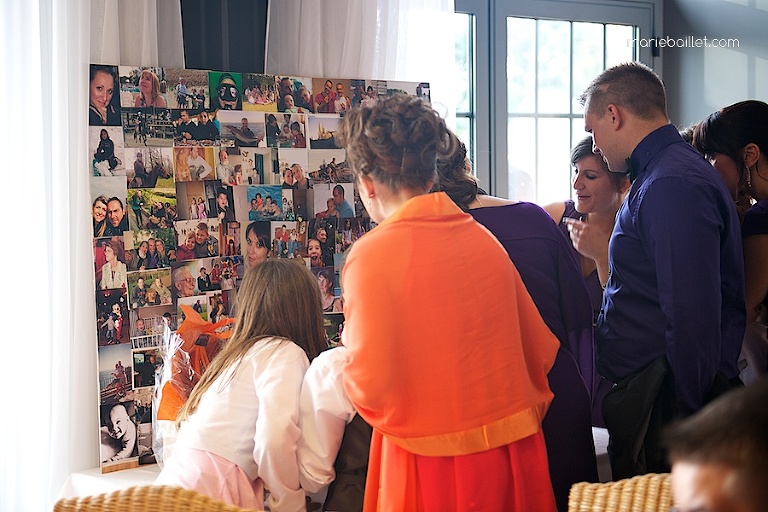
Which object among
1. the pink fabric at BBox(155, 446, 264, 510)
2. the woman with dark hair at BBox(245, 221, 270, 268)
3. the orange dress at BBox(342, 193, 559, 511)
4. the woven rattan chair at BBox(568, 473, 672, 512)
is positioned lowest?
the pink fabric at BBox(155, 446, 264, 510)

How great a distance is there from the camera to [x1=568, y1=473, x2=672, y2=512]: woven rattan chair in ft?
4.99

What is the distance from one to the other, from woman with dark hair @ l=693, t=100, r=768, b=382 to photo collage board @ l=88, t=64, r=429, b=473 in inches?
49.4

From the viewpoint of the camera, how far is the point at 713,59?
13.7 ft

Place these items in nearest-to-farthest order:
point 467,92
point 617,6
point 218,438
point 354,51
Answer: point 218,438
point 354,51
point 467,92
point 617,6

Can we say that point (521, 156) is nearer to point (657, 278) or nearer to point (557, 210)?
point (557, 210)

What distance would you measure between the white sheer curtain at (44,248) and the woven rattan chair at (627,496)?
175 cm

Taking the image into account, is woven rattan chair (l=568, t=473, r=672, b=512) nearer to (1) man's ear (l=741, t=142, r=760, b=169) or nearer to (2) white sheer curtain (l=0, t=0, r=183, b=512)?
(1) man's ear (l=741, t=142, r=760, b=169)

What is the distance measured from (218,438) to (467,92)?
7.67 feet

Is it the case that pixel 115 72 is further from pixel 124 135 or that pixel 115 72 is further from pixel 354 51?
pixel 354 51

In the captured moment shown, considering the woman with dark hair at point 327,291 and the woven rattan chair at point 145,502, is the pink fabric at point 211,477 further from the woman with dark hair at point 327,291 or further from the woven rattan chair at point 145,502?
the woman with dark hair at point 327,291

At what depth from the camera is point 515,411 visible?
169 centimetres

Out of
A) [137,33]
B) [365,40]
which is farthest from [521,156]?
[137,33]

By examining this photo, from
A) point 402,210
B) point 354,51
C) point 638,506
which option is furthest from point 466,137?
point 638,506

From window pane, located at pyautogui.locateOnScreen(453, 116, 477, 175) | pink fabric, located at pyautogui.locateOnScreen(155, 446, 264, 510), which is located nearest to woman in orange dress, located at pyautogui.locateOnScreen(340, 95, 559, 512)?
pink fabric, located at pyautogui.locateOnScreen(155, 446, 264, 510)
